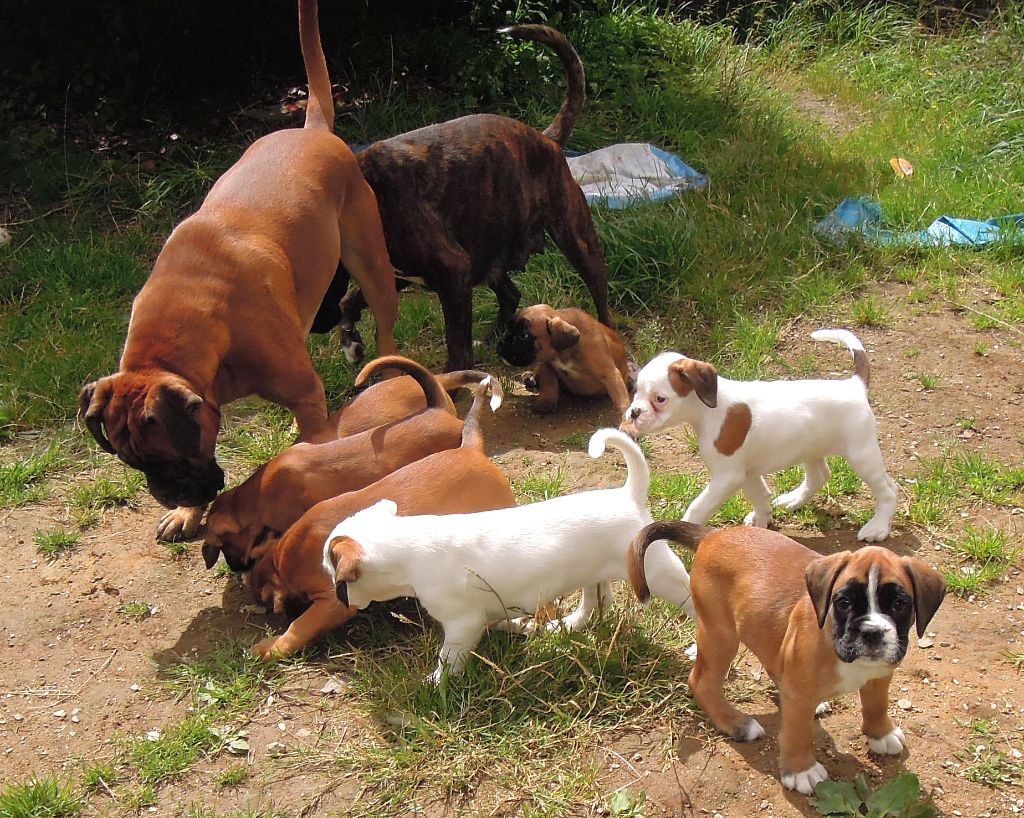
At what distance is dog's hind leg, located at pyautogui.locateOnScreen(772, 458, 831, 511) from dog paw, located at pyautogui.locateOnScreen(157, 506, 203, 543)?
103 inches

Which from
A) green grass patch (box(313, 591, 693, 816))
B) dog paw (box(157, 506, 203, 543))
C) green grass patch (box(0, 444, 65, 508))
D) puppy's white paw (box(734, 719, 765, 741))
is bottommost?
green grass patch (box(0, 444, 65, 508))

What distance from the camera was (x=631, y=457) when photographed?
3.99m

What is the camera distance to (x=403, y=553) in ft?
12.6

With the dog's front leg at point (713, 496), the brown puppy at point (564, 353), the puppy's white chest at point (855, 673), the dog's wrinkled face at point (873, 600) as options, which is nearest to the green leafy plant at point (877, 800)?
the puppy's white chest at point (855, 673)

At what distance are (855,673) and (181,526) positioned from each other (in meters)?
3.12

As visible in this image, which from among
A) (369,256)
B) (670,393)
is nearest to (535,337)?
(369,256)

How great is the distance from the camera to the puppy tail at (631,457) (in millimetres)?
3982

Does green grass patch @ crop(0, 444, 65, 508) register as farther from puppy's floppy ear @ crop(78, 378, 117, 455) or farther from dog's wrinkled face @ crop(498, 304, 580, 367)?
dog's wrinkled face @ crop(498, 304, 580, 367)

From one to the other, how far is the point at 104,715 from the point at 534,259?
4242mm

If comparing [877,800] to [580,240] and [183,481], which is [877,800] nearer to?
[183,481]

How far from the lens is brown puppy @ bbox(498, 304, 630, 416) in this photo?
19.4 ft

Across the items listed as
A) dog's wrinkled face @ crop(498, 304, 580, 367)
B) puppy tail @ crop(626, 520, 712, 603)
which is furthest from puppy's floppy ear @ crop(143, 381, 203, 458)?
dog's wrinkled face @ crop(498, 304, 580, 367)

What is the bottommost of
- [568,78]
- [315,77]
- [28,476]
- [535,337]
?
[28,476]

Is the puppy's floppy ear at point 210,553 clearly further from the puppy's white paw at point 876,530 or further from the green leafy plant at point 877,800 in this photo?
the puppy's white paw at point 876,530
